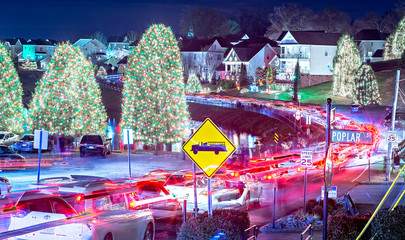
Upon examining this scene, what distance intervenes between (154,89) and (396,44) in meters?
56.3

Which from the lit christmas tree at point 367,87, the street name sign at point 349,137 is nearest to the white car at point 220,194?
the street name sign at point 349,137

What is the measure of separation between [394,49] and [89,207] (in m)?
82.6

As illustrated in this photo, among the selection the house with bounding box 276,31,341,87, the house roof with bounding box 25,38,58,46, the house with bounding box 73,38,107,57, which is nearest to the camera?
the house with bounding box 276,31,341,87

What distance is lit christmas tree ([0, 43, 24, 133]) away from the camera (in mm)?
45656

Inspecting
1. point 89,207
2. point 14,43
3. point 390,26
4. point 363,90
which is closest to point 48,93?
point 89,207

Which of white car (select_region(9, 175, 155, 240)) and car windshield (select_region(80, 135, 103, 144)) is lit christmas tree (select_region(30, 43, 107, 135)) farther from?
white car (select_region(9, 175, 155, 240))

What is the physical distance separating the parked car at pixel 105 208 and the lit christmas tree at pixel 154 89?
28.0m

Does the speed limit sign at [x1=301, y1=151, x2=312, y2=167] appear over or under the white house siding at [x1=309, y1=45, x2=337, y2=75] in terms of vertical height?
under

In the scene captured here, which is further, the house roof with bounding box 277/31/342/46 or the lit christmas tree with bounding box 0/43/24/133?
the house roof with bounding box 277/31/342/46

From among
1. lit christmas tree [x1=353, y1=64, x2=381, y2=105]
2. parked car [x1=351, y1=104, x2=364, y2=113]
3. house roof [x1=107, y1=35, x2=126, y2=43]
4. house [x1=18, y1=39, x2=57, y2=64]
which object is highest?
house roof [x1=107, y1=35, x2=126, y2=43]

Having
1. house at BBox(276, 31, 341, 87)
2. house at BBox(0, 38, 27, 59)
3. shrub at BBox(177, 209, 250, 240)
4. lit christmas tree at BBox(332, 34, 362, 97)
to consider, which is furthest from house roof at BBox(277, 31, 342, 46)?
house at BBox(0, 38, 27, 59)

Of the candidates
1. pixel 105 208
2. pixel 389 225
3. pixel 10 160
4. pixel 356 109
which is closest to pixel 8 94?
pixel 10 160

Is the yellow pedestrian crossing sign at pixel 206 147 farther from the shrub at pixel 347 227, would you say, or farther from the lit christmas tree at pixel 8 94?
the lit christmas tree at pixel 8 94

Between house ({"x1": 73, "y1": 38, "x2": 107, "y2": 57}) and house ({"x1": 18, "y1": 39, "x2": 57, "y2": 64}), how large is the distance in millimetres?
8132
